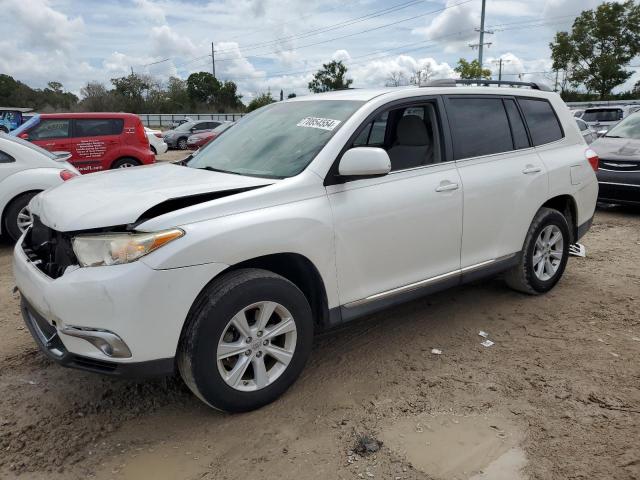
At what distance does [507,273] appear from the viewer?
185 inches

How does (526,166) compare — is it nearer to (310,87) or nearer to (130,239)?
(130,239)

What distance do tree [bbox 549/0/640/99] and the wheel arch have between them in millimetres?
46751

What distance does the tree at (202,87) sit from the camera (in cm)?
6988

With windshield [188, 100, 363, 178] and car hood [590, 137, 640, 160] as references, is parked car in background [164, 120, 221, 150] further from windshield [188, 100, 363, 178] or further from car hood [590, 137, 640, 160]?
windshield [188, 100, 363, 178]

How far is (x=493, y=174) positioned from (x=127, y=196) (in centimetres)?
263

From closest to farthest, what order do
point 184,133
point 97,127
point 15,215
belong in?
point 15,215 → point 97,127 → point 184,133

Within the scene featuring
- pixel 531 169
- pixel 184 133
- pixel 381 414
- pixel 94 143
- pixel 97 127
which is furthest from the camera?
pixel 184 133

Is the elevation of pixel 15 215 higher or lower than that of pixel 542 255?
higher

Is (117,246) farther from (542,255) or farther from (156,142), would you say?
(156,142)

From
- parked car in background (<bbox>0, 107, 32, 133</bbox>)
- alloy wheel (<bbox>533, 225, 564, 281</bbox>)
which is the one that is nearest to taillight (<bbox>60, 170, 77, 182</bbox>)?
alloy wheel (<bbox>533, 225, 564, 281</bbox>)

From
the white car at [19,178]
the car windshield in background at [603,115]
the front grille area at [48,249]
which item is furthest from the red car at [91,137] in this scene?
→ the car windshield in background at [603,115]

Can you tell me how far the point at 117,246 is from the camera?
2.57 metres

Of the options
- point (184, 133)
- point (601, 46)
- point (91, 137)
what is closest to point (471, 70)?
point (601, 46)

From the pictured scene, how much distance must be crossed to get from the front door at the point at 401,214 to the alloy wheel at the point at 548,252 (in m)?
1.16
